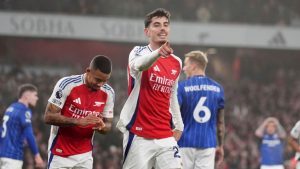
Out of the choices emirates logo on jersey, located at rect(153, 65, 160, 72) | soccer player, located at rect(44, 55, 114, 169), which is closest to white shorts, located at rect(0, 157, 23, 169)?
soccer player, located at rect(44, 55, 114, 169)

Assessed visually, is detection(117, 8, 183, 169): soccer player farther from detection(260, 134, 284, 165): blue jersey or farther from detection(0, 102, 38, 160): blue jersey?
detection(260, 134, 284, 165): blue jersey

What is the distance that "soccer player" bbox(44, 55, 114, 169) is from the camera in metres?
7.31

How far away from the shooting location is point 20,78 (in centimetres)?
2511

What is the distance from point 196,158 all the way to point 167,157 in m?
2.37

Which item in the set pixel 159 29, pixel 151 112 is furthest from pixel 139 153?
pixel 159 29

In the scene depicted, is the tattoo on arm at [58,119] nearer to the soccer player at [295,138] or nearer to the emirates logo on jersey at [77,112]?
the emirates logo on jersey at [77,112]

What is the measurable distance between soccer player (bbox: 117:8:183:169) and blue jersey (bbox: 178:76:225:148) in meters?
2.16

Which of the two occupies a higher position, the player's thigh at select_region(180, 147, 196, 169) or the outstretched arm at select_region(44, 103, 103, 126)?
the outstretched arm at select_region(44, 103, 103, 126)

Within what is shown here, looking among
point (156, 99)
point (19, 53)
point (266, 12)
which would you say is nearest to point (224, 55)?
point (266, 12)

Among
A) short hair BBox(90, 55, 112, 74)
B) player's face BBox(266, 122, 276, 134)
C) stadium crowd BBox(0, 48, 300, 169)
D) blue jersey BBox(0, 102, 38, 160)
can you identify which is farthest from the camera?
stadium crowd BBox(0, 48, 300, 169)

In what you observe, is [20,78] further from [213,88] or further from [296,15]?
[213,88]

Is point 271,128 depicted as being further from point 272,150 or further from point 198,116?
point 198,116

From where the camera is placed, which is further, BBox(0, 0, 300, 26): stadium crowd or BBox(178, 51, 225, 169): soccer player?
BBox(0, 0, 300, 26): stadium crowd

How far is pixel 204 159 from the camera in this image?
9242mm
